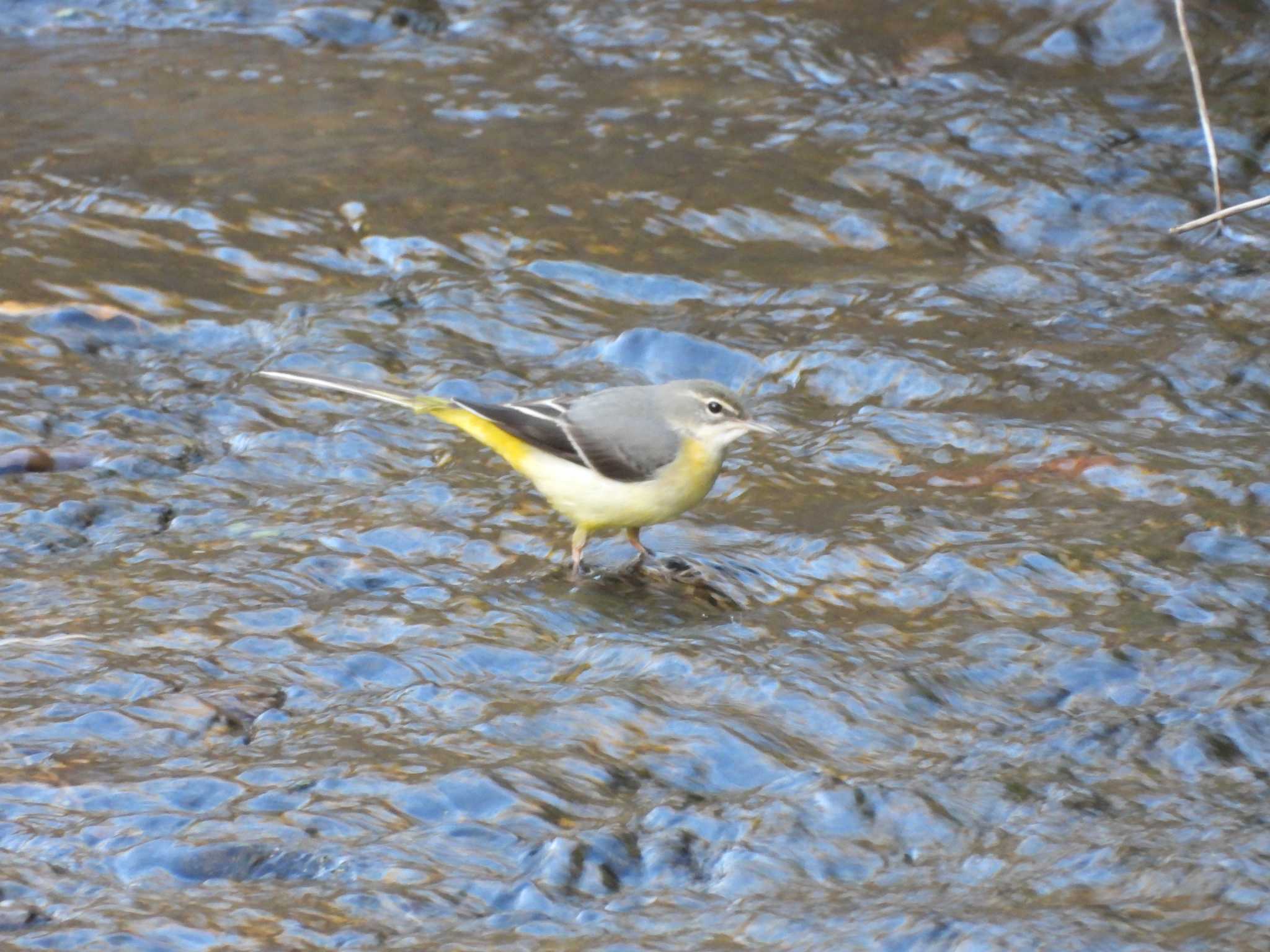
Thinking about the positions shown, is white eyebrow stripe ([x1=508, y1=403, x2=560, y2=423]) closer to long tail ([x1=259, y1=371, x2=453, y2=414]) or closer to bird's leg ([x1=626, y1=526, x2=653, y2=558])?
long tail ([x1=259, y1=371, x2=453, y2=414])

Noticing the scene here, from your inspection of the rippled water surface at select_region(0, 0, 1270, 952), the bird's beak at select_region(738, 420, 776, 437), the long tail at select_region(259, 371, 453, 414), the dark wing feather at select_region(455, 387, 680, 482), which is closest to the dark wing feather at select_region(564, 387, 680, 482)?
the dark wing feather at select_region(455, 387, 680, 482)

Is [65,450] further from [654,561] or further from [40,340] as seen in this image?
[654,561]

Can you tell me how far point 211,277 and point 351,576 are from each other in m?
3.97

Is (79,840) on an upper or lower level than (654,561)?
upper

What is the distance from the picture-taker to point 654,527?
8789mm

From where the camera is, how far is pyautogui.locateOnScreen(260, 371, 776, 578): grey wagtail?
767 centimetres

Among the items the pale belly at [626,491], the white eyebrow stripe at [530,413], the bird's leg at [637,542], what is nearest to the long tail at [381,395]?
the white eyebrow stripe at [530,413]

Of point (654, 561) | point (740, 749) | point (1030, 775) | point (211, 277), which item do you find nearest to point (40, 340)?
point (211, 277)

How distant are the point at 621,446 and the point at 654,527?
1.14 meters

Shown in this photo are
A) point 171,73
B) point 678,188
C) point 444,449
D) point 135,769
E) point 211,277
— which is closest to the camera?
point 135,769

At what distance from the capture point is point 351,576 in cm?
777

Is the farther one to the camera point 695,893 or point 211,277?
point 211,277

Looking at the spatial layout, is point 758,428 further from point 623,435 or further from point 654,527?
point 654,527

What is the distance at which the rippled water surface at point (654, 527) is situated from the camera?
5523 mm
